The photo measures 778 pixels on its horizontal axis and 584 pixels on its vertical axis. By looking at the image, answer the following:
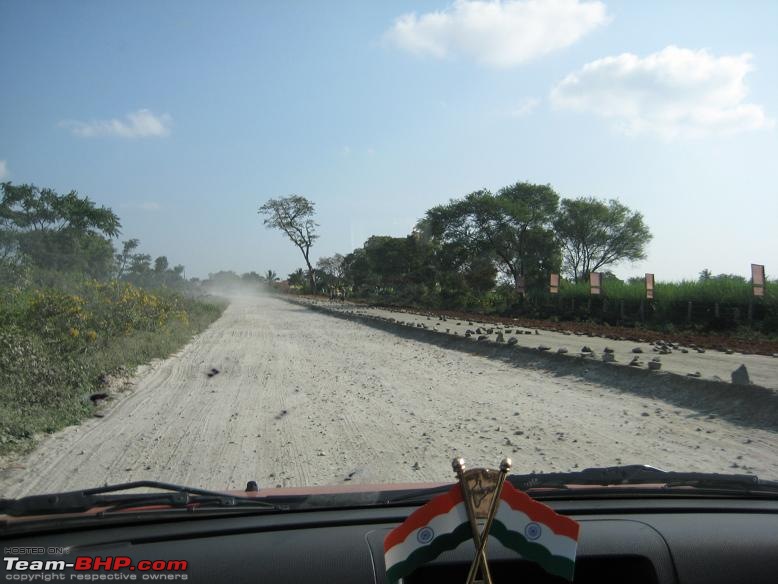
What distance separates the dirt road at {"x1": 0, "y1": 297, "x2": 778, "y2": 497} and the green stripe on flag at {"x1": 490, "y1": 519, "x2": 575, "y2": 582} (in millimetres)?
3765

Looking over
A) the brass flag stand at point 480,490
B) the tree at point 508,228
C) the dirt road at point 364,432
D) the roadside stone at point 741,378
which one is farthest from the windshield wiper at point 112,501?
the tree at point 508,228

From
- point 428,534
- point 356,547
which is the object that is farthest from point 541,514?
point 356,547

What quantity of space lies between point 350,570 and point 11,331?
35.5ft

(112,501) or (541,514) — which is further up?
(541,514)

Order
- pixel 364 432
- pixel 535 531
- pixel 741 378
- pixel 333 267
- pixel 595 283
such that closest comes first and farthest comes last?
pixel 535 531
pixel 364 432
pixel 741 378
pixel 595 283
pixel 333 267

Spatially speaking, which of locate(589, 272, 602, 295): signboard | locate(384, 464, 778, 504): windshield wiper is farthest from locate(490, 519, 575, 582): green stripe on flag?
locate(589, 272, 602, 295): signboard

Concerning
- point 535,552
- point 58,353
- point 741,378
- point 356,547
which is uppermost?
point 535,552

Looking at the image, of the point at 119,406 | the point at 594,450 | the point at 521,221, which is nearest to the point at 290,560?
the point at 594,450

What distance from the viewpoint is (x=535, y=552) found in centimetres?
155

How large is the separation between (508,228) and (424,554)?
141 feet

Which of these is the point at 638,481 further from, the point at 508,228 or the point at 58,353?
the point at 508,228

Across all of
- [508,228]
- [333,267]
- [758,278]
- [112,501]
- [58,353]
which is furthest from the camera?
[333,267]

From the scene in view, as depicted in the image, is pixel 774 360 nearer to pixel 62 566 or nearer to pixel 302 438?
pixel 302 438

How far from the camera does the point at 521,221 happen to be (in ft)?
142
